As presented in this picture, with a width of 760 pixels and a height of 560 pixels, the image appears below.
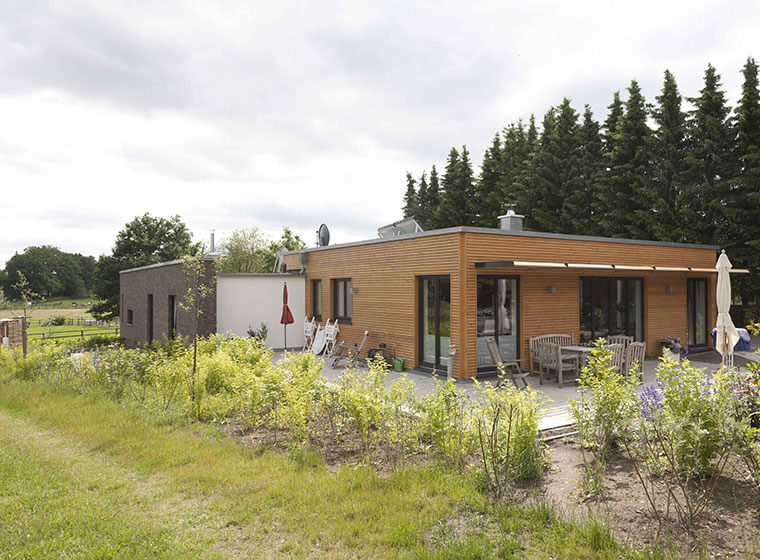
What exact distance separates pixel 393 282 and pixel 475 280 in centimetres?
237

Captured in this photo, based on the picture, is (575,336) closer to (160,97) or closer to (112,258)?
(160,97)

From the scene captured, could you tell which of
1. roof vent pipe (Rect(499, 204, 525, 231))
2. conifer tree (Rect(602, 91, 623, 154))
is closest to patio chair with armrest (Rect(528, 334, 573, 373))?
roof vent pipe (Rect(499, 204, 525, 231))

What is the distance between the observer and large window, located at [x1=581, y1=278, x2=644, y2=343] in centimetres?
1185

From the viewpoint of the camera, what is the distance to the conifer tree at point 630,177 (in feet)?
73.4

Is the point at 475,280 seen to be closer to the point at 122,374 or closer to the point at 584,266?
the point at 584,266

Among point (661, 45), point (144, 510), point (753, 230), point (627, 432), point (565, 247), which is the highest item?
point (661, 45)

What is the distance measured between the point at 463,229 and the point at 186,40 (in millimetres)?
5904

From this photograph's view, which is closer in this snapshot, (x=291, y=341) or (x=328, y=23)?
(x=328, y=23)

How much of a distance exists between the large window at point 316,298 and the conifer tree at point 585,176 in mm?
15794

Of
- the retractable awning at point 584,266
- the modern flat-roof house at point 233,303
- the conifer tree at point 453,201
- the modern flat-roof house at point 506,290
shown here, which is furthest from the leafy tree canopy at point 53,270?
the retractable awning at point 584,266

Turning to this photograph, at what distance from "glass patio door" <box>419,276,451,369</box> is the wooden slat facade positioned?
0.17m

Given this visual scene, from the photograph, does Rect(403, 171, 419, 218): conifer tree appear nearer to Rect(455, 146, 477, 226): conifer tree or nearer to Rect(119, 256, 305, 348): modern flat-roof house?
Rect(455, 146, 477, 226): conifer tree

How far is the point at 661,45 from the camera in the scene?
314 inches

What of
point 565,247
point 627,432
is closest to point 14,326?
point 565,247
